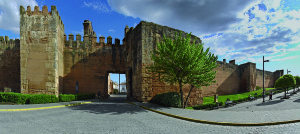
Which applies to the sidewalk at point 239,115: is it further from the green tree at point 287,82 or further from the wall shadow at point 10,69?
the green tree at point 287,82

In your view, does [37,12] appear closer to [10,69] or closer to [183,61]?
[10,69]

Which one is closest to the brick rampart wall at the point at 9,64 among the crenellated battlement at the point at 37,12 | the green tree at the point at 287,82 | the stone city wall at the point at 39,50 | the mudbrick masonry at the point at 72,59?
the mudbrick masonry at the point at 72,59

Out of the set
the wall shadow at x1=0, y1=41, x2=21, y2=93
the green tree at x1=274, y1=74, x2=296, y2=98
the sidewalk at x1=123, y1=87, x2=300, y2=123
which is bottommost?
the sidewalk at x1=123, y1=87, x2=300, y2=123

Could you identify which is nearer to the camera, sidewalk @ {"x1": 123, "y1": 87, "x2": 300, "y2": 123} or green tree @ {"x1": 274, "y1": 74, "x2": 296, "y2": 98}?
sidewalk @ {"x1": 123, "y1": 87, "x2": 300, "y2": 123}

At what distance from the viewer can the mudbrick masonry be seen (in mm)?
14922

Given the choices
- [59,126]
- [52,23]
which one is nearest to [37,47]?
[52,23]

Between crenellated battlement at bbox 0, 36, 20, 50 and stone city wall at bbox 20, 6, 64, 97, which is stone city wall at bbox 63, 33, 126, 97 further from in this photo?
crenellated battlement at bbox 0, 36, 20, 50

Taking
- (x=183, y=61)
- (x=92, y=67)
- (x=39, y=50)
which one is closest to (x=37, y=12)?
(x=39, y=50)

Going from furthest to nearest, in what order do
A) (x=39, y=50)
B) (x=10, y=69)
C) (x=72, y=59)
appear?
(x=10, y=69)
(x=72, y=59)
(x=39, y=50)

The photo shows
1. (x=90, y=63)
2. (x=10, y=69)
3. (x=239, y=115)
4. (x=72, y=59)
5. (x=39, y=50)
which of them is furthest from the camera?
(x=10, y=69)

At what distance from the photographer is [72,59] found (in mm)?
19219

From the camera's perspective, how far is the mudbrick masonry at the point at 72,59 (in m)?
14.9

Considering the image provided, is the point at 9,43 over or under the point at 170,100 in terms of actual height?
over

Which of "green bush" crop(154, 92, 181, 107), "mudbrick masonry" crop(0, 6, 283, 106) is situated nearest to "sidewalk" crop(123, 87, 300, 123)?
"green bush" crop(154, 92, 181, 107)
